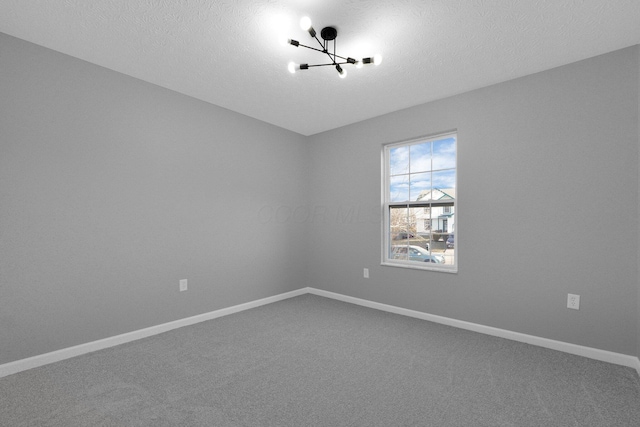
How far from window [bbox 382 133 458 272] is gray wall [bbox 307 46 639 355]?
0.15 meters

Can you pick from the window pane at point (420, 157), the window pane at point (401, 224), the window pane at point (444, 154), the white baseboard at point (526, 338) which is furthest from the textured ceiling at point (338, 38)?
the white baseboard at point (526, 338)

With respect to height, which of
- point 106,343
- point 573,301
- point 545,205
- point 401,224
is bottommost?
point 106,343

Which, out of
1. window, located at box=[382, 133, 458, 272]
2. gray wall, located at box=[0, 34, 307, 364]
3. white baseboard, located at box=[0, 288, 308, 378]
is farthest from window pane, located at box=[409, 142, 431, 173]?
white baseboard, located at box=[0, 288, 308, 378]

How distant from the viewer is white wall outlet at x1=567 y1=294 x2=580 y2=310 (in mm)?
2592

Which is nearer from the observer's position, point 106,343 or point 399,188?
point 106,343

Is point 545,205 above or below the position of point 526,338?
above

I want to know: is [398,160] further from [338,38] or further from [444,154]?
[338,38]

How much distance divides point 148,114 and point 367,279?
323cm

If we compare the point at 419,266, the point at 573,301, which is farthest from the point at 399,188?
the point at 573,301

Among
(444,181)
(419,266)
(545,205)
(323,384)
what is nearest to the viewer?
(323,384)

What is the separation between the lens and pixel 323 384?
6.95 feet

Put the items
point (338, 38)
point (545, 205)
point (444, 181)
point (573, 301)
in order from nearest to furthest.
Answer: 1. point (338, 38)
2. point (573, 301)
3. point (545, 205)
4. point (444, 181)

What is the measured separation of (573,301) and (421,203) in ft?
5.56

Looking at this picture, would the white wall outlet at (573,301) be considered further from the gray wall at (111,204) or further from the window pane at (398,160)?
the gray wall at (111,204)
